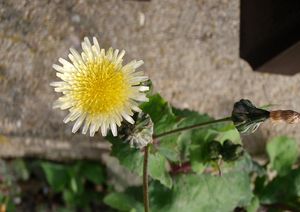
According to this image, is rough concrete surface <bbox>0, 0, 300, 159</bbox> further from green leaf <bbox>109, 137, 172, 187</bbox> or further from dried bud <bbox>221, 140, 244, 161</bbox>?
green leaf <bbox>109, 137, 172, 187</bbox>

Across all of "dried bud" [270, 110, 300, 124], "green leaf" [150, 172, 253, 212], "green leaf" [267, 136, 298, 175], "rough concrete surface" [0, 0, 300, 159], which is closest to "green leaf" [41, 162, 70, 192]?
"rough concrete surface" [0, 0, 300, 159]

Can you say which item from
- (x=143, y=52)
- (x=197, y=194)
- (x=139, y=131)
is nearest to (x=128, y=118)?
(x=139, y=131)

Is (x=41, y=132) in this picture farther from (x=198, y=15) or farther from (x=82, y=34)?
(x=198, y=15)

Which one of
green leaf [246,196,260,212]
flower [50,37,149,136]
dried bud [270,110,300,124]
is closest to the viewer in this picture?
dried bud [270,110,300,124]

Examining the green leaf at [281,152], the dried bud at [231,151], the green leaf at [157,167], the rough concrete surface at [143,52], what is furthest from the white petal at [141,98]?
the green leaf at [281,152]

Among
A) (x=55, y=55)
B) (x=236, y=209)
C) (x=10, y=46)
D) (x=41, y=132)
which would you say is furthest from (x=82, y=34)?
(x=236, y=209)

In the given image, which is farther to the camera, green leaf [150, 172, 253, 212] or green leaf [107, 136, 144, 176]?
green leaf [150, 172, 253, 212]
